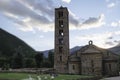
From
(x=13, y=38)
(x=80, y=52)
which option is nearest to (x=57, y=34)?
(x=80, y=52)

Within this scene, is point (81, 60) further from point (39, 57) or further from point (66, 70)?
point (39, 57)

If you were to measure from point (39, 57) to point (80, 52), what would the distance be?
102 ft

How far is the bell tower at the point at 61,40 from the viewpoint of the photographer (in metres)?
78.7

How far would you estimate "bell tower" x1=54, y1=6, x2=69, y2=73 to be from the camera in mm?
78688

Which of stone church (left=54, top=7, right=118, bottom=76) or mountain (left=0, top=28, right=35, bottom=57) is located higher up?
mountain (left=0, top=28, right=35, bottom=57)

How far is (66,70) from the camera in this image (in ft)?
256

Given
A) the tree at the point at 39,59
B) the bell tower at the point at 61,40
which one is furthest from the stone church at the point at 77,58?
the tree at the point at 39,59

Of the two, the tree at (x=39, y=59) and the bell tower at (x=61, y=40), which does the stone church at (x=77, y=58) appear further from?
the tree at (x=39, y=59)

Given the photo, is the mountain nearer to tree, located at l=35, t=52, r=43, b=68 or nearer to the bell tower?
tree, located at l=35, t=52, r=43, b=68

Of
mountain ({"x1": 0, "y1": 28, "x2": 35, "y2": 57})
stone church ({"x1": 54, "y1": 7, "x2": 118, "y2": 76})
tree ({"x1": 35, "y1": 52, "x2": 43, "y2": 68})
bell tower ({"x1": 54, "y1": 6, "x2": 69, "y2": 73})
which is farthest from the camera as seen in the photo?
mountain ({"x1": 0, "y1": 28, "x2": 35, "y2": 57})

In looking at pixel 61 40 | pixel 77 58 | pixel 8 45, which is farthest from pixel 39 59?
pixel 8 45

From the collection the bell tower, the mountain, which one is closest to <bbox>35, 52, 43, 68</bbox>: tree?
the bell tower

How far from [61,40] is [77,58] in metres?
7.03

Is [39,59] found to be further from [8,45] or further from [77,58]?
Result: [8,45]
